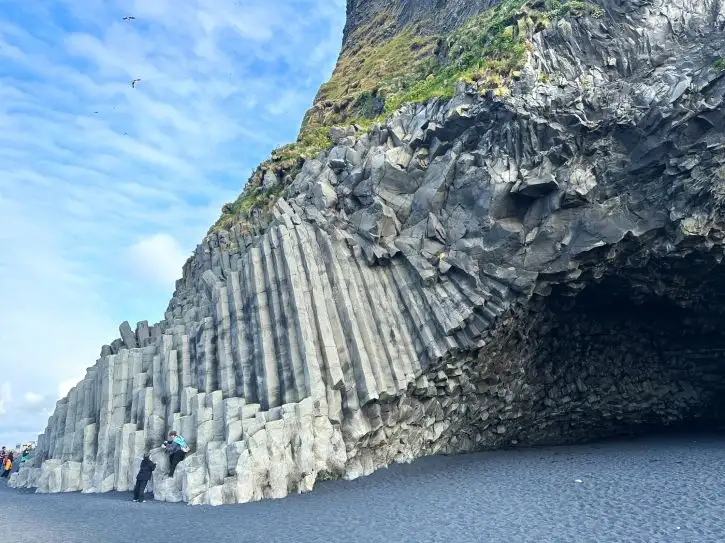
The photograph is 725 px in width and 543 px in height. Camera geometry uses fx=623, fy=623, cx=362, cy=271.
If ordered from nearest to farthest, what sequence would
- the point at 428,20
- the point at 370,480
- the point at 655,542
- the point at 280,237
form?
the point at 655,542
the point at 370,480
the point at 280,237
the point at 428,20

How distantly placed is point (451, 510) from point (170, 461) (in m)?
6.66

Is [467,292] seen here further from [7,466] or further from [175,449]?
[7,466]

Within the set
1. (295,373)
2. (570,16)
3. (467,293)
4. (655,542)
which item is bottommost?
(655,542)

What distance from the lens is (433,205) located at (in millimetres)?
18531

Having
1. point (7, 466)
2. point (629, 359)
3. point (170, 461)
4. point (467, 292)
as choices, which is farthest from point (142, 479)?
point (629, 359)

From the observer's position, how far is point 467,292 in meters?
17.0

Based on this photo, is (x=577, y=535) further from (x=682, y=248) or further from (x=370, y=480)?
(x=682, y=248)

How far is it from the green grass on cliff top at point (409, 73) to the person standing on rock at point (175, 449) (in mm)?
11409

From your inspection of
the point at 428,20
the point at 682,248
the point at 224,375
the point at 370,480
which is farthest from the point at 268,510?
the point at 428,20

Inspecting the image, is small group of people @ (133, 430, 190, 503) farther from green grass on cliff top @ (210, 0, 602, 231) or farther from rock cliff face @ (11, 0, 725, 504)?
green grass on cliff top @ (210, 0, 602, 231)

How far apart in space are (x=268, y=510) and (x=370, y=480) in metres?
3.51

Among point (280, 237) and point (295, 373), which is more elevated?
point (280, 237)

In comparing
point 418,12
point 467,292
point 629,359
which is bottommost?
point 629,359

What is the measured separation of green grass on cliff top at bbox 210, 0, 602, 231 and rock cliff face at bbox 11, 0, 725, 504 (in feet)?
2.81
